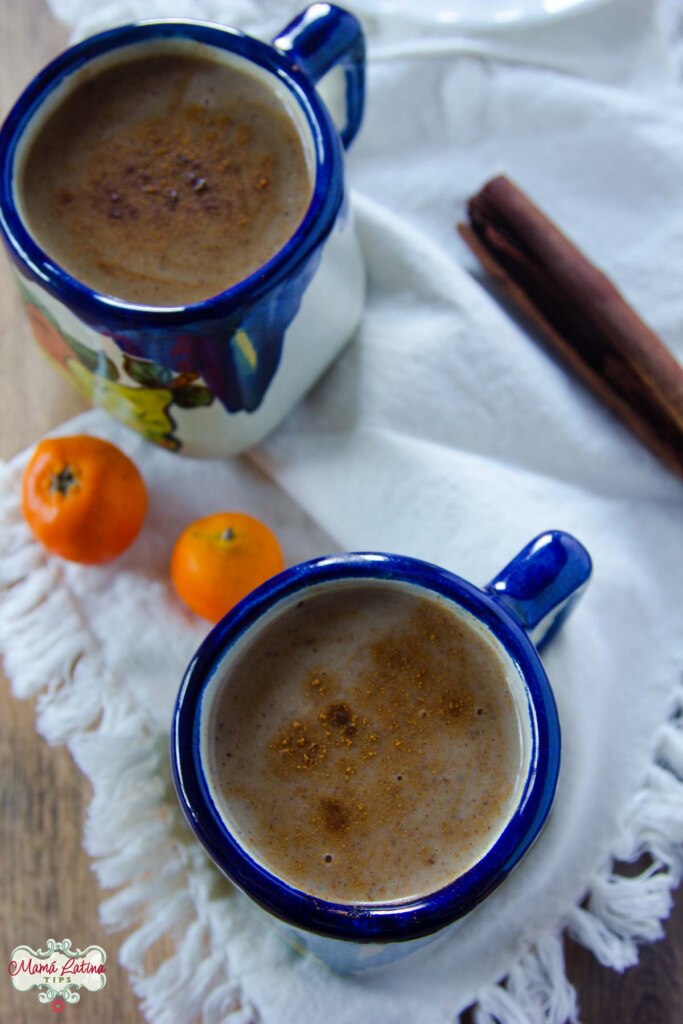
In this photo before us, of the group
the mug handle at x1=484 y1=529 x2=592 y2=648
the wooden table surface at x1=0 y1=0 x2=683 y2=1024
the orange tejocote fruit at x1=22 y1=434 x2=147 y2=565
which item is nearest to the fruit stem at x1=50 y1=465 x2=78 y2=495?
the orange tejocote fruit at x1=22 y1=434 x2=147 y2=565

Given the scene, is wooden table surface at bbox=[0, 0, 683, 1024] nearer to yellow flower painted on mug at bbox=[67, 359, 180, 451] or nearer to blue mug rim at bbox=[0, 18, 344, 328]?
yellow flower painted on mug at bbox=[67, 359, 180, 451]

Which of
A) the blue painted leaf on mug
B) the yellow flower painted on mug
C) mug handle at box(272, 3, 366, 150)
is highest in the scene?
mug handle at box(272, 3, 366, 150)

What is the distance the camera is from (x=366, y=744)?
81 cm

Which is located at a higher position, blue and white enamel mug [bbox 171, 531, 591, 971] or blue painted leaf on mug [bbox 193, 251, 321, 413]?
blue painted leaf on mug [bbox 193, 251, 321, 413]

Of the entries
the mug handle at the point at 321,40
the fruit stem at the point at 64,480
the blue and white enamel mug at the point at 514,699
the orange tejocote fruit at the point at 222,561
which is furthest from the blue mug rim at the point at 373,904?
the mug handle at the point at 321,40

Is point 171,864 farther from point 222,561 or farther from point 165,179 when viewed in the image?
point 165,179

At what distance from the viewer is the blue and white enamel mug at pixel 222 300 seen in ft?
2.81

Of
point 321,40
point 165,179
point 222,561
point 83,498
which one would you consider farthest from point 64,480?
point 321,40

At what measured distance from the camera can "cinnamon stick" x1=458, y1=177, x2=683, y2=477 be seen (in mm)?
994

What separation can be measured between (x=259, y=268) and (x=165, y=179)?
0.12 metres

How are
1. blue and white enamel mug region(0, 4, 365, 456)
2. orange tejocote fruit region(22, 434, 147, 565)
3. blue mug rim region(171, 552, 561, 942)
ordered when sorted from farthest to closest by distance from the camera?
orange tejocote fruit region(22, 434, 147, 565)
blue and white enamel mug region(0, 4, 365, 456)
blue mug rim region(171, 552, 561, 942)

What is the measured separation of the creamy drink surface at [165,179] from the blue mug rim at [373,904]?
233mm

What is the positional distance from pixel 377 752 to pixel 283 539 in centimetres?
28

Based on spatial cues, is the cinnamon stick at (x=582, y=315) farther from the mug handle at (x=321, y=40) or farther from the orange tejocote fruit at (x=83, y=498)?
the orange tejocote fruit at (x=83, y=498)
